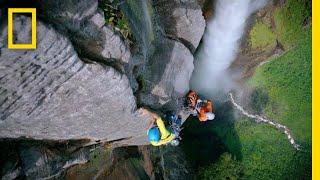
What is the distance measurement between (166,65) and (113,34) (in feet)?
13.9

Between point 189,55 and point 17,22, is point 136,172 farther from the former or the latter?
point 17,22

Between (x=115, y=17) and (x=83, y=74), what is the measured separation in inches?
66.2

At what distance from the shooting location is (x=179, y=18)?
42.8ft

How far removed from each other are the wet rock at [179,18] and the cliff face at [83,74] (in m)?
0.10

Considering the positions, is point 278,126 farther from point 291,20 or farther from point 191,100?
point 191,100

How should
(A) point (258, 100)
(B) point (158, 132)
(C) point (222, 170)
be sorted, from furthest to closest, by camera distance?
(A) point (258, 100)
(C) point (222, 170)
(B) point (158, 132)

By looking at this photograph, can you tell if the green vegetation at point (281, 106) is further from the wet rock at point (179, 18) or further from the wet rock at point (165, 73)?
the wet rock at point (165, 73)

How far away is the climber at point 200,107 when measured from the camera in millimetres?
13016

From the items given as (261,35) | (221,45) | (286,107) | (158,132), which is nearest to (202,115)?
(158,132)

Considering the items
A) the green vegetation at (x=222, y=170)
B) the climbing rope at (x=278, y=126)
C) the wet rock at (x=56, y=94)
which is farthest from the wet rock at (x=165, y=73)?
the climbing rope at (x=278, y=126)

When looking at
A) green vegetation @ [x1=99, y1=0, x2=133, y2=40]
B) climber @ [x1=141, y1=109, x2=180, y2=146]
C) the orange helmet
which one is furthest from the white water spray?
green vegetation @ [x1=99, y1=0, x2=133, y2=40]

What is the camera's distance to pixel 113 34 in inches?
325

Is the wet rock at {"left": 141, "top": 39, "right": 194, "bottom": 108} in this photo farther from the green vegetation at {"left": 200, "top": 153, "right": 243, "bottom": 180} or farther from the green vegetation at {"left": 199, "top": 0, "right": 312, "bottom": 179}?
the green vegetation at {"left": 199, "top": 0, "right": 312, "bottom": 179}

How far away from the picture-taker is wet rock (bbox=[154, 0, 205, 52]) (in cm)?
1284
